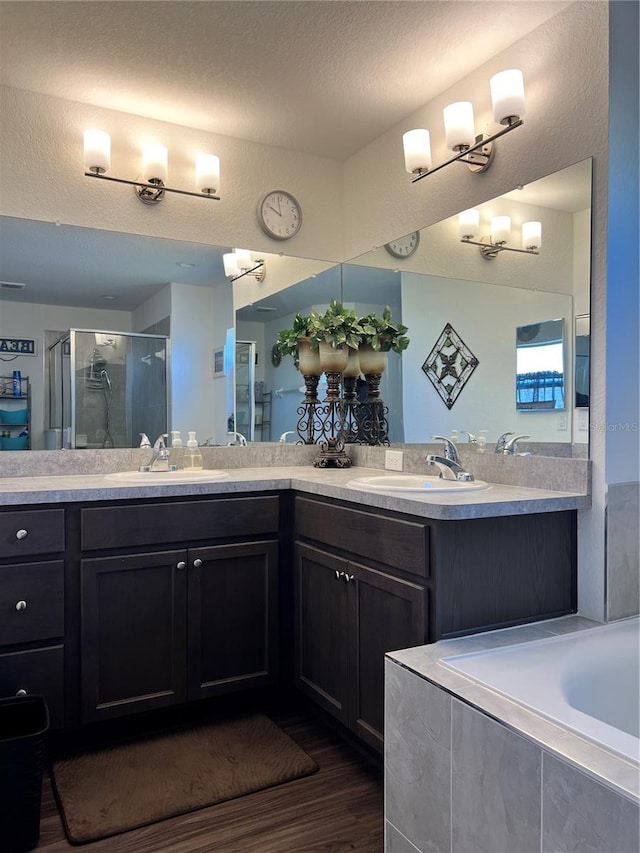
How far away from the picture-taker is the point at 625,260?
1.87 meters

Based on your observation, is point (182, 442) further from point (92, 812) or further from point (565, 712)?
point (565, 712)

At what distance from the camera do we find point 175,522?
2215 millimetres

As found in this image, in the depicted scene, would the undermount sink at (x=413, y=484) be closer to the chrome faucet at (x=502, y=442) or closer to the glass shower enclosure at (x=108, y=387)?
the chrome faucet at (x=502, y=442)

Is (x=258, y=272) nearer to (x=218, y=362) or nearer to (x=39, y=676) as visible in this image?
(x=218, y=362)

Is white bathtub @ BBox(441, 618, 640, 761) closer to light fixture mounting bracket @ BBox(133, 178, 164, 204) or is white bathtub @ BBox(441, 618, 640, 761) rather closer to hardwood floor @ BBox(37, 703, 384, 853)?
hardwood floor @ BBox(37, 703, 384, 853)

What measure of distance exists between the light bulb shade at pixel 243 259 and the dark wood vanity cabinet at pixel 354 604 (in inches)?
48.9

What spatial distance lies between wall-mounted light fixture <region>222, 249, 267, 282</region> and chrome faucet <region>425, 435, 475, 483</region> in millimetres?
1280

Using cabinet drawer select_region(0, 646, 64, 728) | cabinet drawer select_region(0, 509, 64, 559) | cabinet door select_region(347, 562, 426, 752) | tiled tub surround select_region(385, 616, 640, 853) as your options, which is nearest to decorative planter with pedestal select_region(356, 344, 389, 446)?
cabinet door select_region(347, 562, 426, 752)

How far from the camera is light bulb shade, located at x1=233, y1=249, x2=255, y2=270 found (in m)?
2.98

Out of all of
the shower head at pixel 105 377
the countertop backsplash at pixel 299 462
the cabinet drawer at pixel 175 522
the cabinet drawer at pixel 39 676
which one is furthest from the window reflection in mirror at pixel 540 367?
the cabinet drawer at pixel 39 676

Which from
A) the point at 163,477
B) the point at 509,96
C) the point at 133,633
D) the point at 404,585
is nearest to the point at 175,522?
the point at 163,477

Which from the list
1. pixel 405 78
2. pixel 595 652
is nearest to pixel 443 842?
pixel 595 652

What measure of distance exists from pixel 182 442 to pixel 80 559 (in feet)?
2.68

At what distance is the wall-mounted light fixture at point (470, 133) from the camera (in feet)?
6.95
